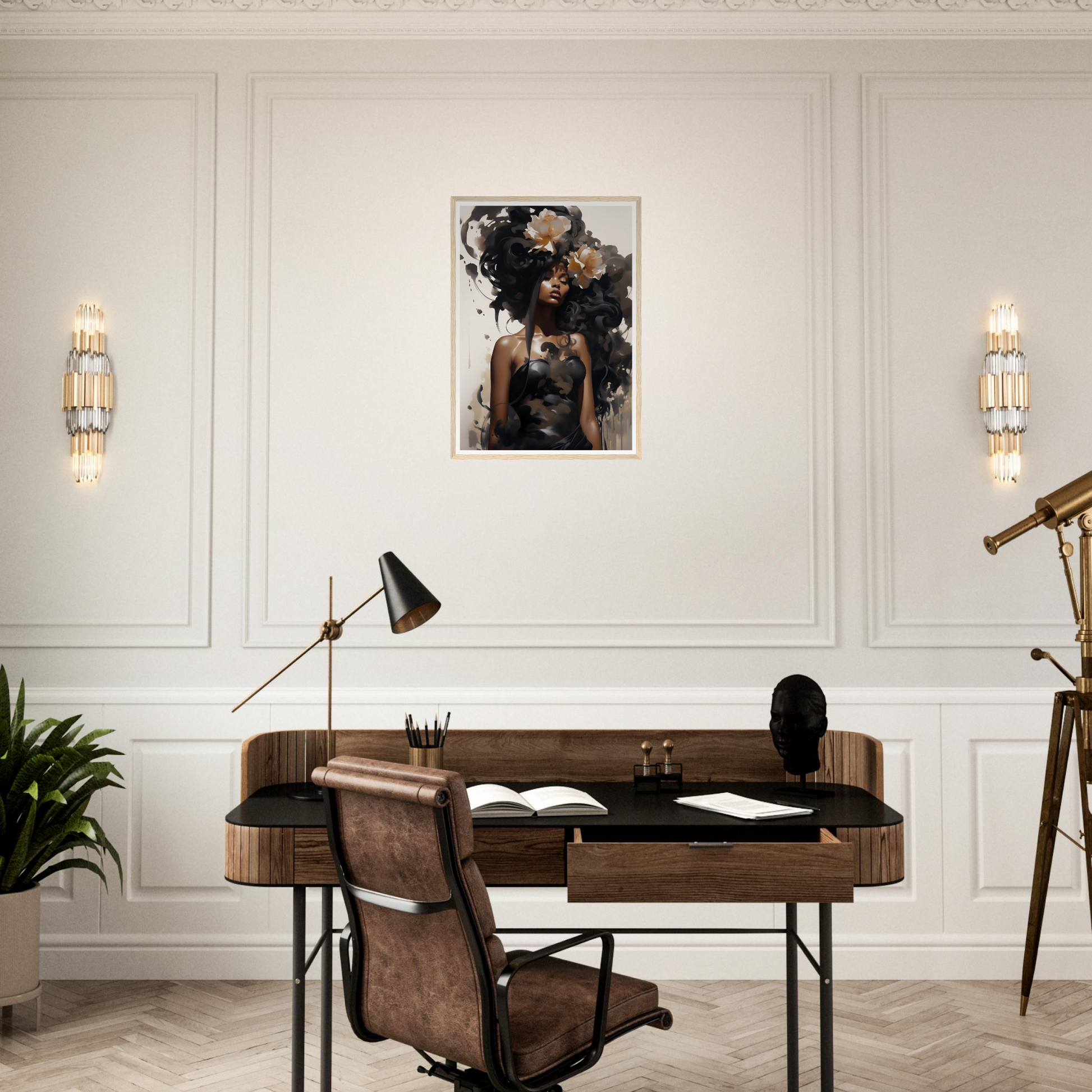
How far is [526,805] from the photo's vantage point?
7.45ft

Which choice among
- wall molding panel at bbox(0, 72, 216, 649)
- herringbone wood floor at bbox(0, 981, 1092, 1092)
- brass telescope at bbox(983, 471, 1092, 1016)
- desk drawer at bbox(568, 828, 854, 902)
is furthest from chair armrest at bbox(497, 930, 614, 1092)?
wall molding panel at bbox(0, 72, 216, 649)

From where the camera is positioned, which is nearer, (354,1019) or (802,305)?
(354,1019)

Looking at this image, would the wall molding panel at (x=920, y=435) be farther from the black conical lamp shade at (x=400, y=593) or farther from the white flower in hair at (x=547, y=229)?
the black conical lamp shade at (x=400, y=593)

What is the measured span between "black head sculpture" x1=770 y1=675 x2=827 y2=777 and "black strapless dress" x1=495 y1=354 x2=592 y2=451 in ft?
4.51

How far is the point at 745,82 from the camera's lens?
3639 mm

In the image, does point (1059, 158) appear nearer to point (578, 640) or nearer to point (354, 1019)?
point (578, 640)

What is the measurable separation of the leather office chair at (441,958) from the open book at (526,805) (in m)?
0.33

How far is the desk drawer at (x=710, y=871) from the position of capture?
6.74 ft

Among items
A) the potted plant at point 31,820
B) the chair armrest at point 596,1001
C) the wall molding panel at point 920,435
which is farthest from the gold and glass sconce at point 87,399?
the wall molding panel at point 920,435

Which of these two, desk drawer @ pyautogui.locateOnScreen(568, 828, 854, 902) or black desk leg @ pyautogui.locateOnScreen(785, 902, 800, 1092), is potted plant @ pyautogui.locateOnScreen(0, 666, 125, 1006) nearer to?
desk drawer @ pyautogui.locateOnScreen(568, 828, 854, 902)

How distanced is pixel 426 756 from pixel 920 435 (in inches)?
85.3

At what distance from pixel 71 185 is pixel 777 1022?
372 centimetres

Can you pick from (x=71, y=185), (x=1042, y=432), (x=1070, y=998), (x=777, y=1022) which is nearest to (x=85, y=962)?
(x=777, y=1022)

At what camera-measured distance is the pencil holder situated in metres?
2.50
